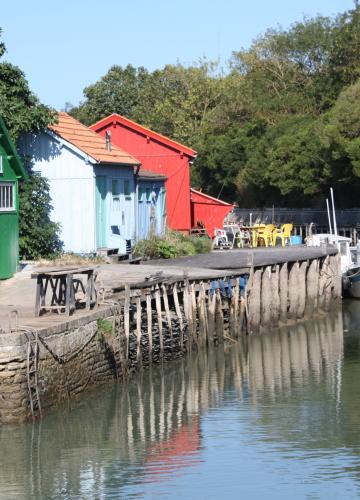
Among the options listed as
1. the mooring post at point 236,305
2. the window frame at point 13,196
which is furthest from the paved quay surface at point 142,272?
the window frame at point 13,196

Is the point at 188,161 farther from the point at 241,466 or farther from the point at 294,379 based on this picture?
the point at 241,466

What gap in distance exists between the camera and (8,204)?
35.2 meters

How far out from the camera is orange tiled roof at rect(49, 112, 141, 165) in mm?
41844

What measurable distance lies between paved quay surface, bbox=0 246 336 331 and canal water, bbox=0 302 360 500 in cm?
238

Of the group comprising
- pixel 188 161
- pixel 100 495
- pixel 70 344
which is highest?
pixel 188 161

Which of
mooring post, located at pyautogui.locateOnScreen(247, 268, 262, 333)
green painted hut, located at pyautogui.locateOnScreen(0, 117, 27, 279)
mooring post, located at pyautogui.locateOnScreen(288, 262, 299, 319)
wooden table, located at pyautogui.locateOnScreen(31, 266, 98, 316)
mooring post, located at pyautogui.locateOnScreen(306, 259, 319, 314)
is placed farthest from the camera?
mooring post, located at pyautogui.locateOnScreen(306, 259, 319, 314)

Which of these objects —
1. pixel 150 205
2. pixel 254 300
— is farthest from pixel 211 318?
pixel 150 205

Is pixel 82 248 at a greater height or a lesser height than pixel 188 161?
lesser

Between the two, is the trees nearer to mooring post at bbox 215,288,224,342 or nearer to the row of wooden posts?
the row of wooden posts

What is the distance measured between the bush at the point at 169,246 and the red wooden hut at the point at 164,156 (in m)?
5.11

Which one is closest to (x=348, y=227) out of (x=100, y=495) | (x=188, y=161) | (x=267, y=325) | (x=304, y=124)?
(x=304, y=124)

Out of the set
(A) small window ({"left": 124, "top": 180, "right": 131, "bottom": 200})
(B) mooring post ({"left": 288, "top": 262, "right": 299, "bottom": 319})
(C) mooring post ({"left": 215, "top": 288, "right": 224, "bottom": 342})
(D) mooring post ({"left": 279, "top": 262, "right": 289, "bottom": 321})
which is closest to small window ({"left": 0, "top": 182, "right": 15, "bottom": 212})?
(C) mooring post ({"left": 215, "top": 288, "right": 224, "bottom": 342})

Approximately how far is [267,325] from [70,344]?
52.3 feet

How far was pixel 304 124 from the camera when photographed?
66.8m
